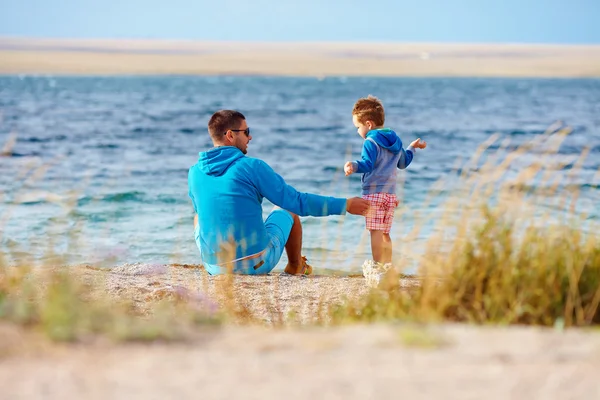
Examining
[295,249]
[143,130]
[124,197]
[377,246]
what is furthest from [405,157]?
[143,130]

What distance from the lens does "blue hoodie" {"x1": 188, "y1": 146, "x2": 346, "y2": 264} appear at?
19.0 feet

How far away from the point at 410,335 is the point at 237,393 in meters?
0.80

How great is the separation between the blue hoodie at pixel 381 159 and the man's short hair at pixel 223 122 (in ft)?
3.32

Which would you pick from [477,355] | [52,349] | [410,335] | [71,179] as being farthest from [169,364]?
[71,179]

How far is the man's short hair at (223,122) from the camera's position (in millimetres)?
5910

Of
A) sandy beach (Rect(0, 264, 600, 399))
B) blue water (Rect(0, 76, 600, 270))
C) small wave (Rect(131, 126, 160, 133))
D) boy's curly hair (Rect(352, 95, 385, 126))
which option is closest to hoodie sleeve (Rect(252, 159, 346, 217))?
blue water (Rect(0, 76, 600, 270))

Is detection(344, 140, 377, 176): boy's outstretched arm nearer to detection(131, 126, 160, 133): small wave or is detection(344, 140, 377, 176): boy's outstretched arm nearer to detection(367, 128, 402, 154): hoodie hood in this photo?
detection(367, 128, 402, 154): hoodie hood

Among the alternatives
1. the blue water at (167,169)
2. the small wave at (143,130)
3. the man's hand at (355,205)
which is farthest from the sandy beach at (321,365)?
the small wave at (143,130)

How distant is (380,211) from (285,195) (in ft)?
2.81

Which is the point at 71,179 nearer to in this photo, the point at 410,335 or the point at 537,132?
the point at 410,335

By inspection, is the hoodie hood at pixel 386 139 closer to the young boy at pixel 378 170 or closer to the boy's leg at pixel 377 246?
the young boy at pixel 378 170

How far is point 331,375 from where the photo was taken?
2777 mm

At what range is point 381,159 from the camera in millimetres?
6199

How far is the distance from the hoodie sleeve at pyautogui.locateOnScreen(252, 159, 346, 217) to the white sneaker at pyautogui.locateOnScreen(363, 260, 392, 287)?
44 centimetres
